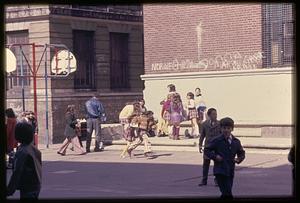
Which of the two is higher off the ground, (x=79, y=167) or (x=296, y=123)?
(x=296, y=123)

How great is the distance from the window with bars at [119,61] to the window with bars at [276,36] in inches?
373

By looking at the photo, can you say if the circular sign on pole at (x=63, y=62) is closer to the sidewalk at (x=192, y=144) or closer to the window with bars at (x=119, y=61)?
the sidewalk at (x=192, y=144)

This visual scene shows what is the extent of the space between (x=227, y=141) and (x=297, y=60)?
4.35 metres

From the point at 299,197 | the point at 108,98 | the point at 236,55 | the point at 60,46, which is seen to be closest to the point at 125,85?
the point at 108,98

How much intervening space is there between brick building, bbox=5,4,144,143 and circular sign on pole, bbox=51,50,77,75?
75cm

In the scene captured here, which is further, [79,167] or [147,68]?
[147,68]

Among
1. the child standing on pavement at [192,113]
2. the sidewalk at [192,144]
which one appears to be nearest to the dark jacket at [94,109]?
the sidewalk at [192,144]

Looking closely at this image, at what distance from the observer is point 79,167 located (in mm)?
16172

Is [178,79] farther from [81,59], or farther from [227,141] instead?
[227,141]

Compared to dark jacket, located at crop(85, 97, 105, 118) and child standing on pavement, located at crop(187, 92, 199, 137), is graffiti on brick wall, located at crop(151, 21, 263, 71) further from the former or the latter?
dark jacket, located at crop(85, 97, 105, 118)

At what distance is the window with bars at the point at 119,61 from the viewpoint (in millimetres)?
28312

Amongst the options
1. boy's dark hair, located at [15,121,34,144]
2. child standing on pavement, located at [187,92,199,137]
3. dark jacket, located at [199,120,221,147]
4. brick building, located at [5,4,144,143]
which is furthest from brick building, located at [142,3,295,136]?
boy's dark hair, located at [15,121,34,144]

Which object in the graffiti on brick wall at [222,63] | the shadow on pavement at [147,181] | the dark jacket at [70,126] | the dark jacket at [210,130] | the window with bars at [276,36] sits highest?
the window with bars at [276,36]

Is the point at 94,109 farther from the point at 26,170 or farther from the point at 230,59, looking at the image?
the point at 26,170
